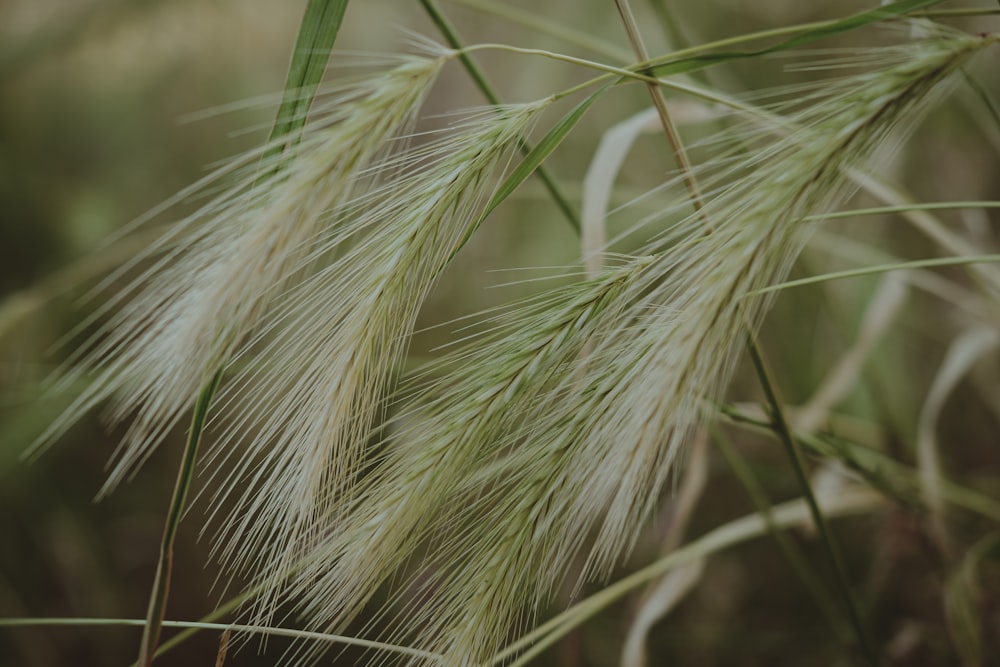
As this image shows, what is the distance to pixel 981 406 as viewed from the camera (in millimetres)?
1165

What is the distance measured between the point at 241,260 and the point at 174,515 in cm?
12

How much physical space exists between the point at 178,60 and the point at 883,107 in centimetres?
112

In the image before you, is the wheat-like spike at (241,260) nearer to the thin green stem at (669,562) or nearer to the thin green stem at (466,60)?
the thin green stem at (466,60)

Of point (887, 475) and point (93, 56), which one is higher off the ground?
point (93, 56)

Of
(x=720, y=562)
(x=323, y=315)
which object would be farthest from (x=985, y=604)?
(x=323, y=315)

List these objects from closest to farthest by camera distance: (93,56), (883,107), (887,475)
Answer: (883,107) → (887,475) → (93,56)

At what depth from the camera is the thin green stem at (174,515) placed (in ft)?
0.91

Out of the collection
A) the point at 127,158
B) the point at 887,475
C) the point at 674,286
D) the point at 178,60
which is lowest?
the point at 887,475

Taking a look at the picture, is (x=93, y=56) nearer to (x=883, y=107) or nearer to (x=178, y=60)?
(x=178, y=60)

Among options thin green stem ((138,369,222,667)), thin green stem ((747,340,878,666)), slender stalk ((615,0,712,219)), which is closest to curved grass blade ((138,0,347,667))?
thin green stem ((138,369,222,667))

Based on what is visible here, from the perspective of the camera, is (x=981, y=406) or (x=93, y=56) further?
(x=981, y=406)

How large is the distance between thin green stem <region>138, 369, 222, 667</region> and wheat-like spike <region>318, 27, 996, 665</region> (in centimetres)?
7

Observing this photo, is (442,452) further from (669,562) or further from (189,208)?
(189,208)

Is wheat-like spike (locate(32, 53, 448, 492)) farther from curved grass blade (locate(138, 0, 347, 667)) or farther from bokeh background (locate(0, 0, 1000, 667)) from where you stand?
bokeh background (locate(0, 0, 1000, 667))
